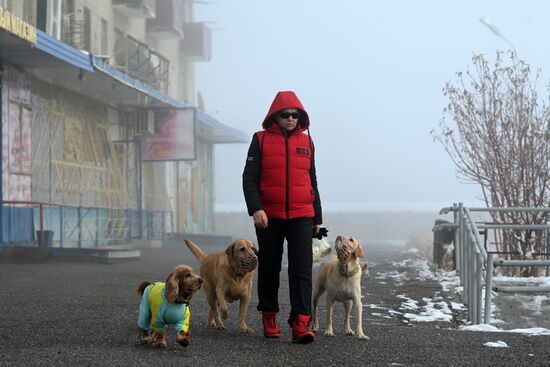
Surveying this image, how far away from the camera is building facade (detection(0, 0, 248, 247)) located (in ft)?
60.5

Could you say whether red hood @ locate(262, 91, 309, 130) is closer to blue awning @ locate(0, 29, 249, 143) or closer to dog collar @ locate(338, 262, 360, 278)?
dog collar @ locate(338, 262, 360, 278)

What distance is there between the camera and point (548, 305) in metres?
11.2

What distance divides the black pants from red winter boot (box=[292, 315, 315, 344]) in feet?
0.37

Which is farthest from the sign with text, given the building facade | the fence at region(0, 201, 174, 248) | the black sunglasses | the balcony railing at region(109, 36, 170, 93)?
the black sunglasses

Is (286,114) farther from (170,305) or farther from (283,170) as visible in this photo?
(170,305)

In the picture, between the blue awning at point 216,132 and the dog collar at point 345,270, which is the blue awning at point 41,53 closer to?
the dog collar at point 345,270

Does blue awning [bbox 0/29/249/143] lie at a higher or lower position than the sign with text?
higher

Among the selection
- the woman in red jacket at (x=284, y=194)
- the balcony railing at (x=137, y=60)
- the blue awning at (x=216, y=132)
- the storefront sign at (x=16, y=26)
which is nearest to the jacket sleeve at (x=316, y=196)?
Answer: the woman in red jacket at (x=284, y=194)

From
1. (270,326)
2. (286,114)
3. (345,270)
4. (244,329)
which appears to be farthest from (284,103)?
(244,329)

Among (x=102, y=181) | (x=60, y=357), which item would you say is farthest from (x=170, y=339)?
(x=102, y=181)

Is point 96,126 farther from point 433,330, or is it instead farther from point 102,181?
point 433,330

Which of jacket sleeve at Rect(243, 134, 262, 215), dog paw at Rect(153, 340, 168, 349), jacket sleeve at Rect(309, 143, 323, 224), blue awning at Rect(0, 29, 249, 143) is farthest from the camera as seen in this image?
blue awning at Rect(0, 29, 249, 143)

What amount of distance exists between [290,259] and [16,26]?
10115 millimetres

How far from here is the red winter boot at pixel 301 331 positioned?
6.66 metres
